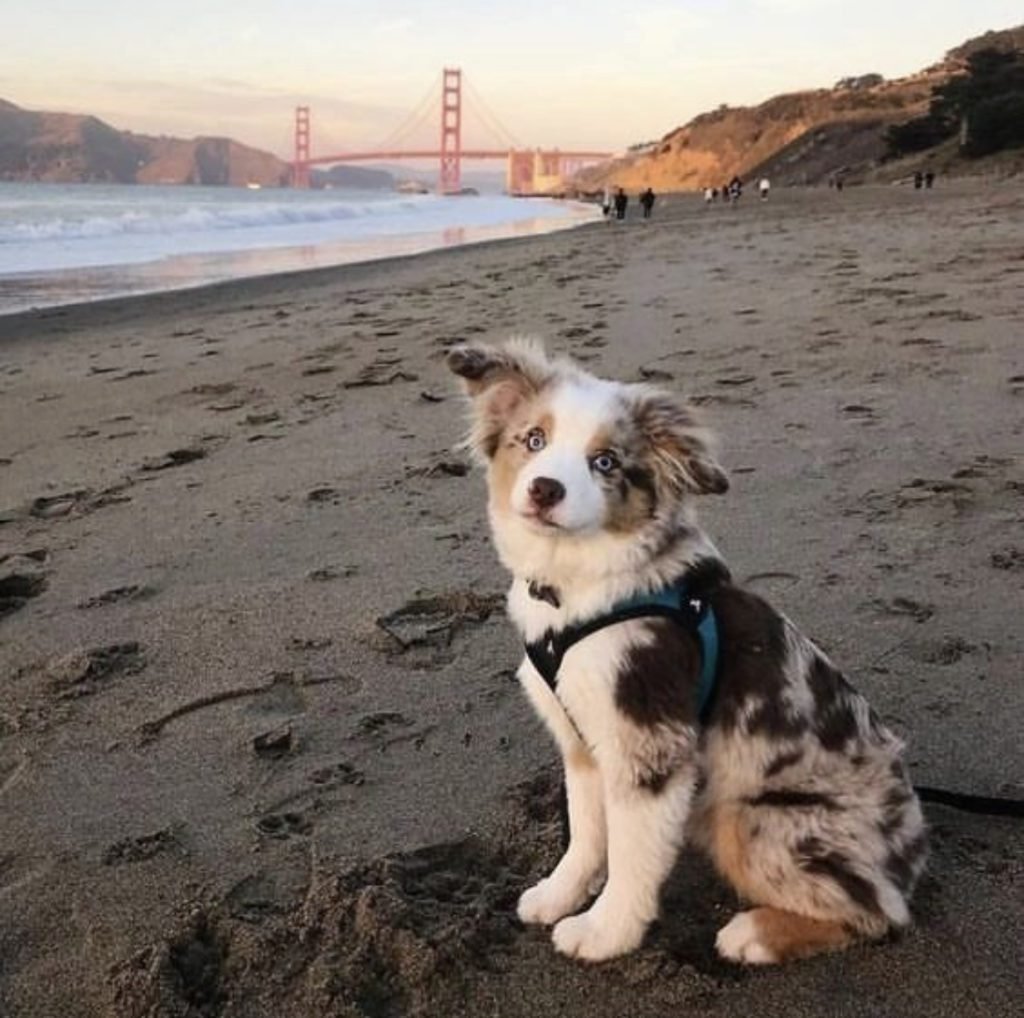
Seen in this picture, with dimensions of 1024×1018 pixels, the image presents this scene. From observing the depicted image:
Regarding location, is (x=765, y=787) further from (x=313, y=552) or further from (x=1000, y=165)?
(x=1000, y=165)

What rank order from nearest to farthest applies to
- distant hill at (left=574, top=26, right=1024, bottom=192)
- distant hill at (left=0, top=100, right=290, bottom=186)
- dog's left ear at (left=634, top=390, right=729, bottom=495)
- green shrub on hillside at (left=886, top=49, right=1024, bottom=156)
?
dog's left ear at (left=634, top=390, right=729, bottom=495) < green shrub on hillside at (left=886, top=49, right=1024, bottom=156) < distant hill at (left=574, top=26, right=1024, bottom=192) < distant hill at (left=0, top=100, right=290, bottom=186)

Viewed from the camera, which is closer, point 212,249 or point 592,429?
point 592,429

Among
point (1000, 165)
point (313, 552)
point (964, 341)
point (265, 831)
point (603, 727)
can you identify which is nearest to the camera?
point (603, 727)

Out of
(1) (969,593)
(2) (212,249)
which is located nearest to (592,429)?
(1) (969,593)

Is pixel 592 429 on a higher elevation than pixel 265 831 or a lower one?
higher

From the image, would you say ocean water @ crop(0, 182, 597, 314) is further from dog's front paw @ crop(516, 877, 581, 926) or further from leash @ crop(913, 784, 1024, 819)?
leash @ crop(913, 784, 1024, 819)

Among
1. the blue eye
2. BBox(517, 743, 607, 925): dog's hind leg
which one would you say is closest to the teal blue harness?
BBox(517, 743, 607, 925): dog's hind leg

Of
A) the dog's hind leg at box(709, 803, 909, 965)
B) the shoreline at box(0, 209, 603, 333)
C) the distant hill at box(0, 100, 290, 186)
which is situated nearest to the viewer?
the dog's hind leg at box(709, 803, 909, 965)
